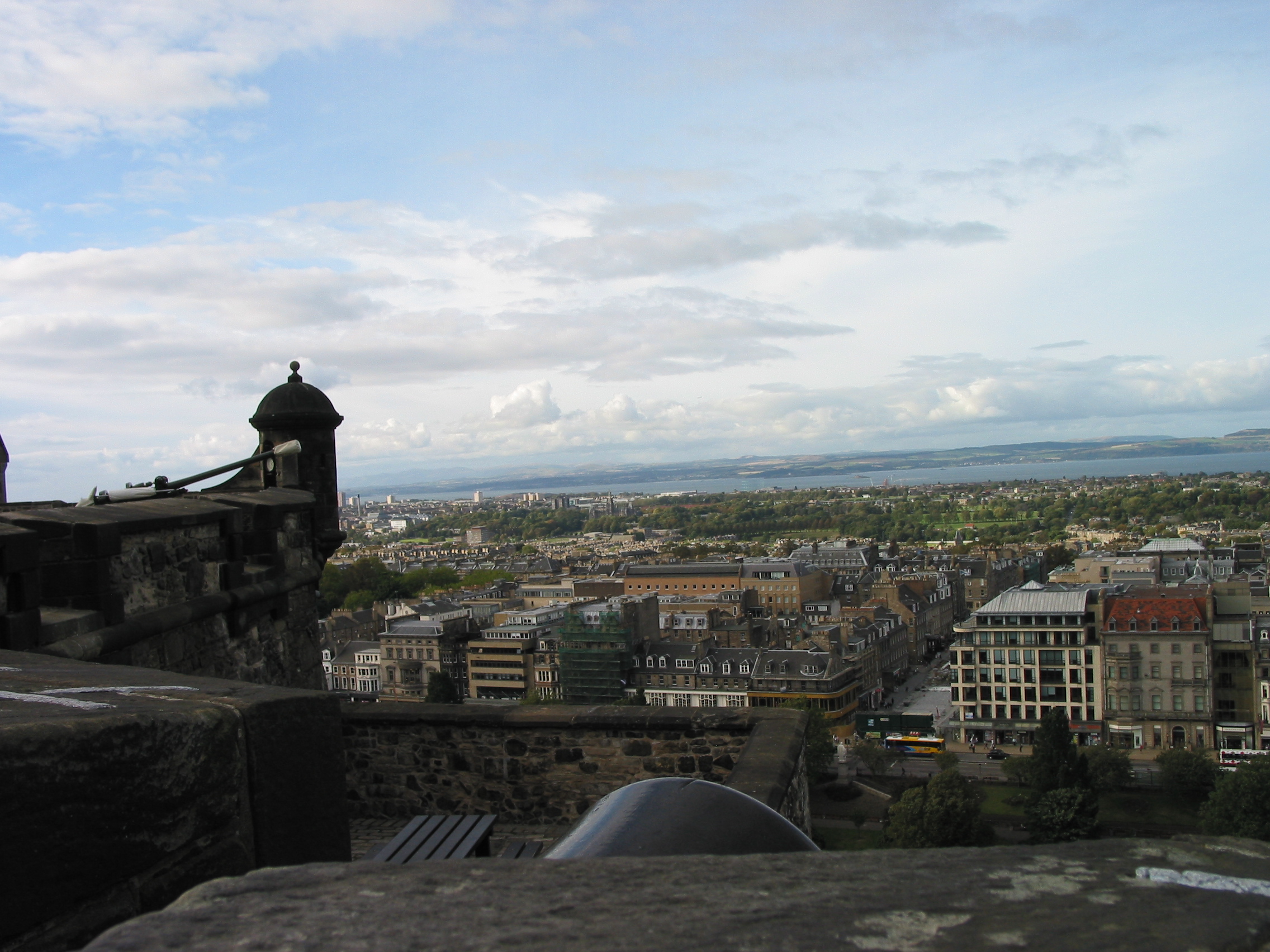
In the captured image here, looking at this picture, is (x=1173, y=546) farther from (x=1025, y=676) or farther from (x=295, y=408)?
(x=295, y=408)

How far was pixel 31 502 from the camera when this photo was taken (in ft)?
21.4

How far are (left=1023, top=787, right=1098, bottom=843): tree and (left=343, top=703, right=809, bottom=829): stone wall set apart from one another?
86.3 ft

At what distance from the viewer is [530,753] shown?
5785 millimetres

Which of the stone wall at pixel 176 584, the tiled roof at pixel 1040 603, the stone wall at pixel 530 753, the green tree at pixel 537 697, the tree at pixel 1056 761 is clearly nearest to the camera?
the stone wall at pixel 176 584

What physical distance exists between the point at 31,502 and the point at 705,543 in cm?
13409

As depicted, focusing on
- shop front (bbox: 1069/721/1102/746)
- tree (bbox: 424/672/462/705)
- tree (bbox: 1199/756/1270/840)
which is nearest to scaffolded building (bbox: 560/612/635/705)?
tree (bbox: 424/672/462/705)

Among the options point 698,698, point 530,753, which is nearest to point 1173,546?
point 698,698

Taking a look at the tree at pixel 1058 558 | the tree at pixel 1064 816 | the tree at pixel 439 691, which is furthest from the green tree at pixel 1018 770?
the tree at pixel 1058 558

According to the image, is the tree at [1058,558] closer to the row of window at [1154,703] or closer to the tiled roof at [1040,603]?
the tiled roof at [1040,603]

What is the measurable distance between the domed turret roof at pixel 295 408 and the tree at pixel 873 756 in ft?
114

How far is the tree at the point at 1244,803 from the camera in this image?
26578 millimetres

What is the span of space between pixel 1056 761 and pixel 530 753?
29.9 m

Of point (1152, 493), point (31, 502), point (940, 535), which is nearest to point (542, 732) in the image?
point (31, 502)

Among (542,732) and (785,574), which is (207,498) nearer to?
(542,732)
